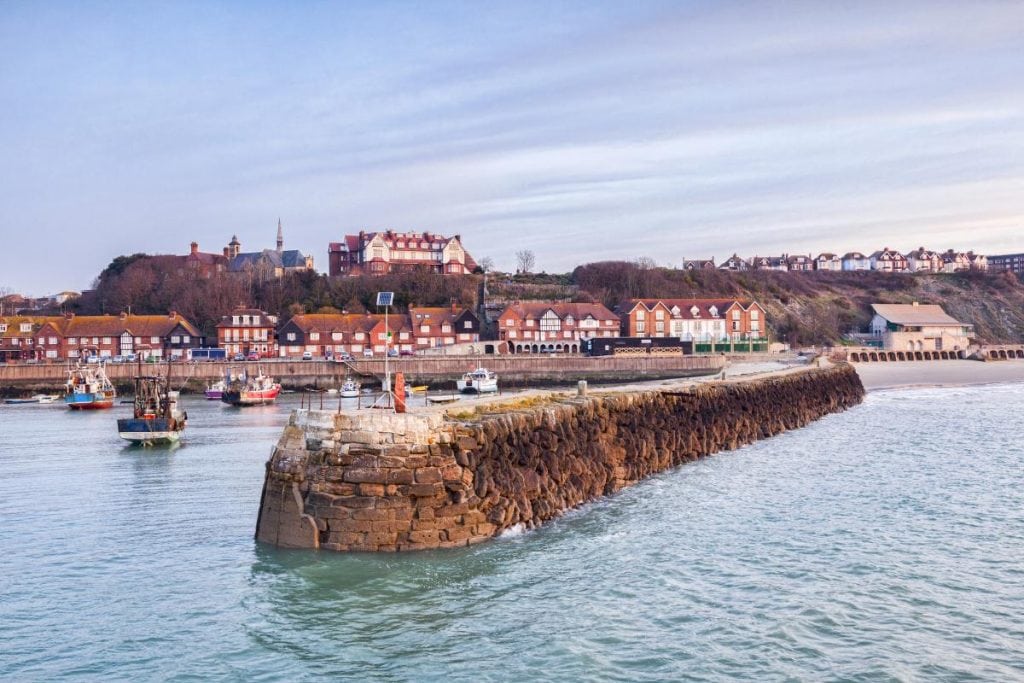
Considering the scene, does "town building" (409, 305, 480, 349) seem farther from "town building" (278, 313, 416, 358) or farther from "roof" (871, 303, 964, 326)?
"roof" (871, 303, 964, 326)

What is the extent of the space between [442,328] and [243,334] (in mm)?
21966

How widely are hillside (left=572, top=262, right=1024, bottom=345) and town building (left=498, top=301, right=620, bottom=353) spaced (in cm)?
2217

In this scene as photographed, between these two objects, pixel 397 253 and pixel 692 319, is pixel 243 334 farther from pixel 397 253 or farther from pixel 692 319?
pixel 692 319

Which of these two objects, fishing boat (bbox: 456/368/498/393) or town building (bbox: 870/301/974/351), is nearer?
fishing boat (bbox: 456/368/498/393)

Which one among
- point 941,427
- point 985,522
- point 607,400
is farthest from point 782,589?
point 941,427

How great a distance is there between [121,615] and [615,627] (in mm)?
8059

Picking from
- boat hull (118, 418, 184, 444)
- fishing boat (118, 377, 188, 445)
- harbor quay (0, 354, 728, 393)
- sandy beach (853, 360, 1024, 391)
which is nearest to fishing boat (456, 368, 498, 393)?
harbor quay (0, 354, 728, 393)

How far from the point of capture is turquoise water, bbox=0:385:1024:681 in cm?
1262

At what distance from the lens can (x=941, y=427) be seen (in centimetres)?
4200

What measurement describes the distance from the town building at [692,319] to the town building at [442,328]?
18.3 metres

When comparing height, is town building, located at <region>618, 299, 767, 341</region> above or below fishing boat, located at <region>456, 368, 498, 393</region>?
above

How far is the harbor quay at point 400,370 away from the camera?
82750 mm

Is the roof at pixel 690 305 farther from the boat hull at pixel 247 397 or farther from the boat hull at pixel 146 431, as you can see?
the boat hull at pixel 146 431

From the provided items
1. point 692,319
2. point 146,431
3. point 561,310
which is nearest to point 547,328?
point 561,310
